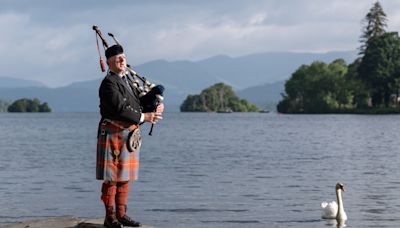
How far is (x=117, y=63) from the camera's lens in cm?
1174

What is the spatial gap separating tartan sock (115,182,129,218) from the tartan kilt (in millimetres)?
253

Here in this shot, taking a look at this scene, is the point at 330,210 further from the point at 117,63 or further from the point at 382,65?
the point at 382,65

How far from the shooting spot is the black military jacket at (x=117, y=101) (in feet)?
37.7

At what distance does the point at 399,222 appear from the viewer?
65.5ft

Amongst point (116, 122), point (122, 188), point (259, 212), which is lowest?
point (259, 212)

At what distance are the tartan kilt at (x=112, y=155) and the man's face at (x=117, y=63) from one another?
0.86 m

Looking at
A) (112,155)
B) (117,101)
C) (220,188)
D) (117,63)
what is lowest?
(220,188)

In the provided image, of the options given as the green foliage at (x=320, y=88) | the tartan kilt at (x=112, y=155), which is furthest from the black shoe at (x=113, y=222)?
the green foliage at (x=320, y=88)

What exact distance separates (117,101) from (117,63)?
65 centimetres

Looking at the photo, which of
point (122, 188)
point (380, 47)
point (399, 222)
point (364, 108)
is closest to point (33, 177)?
point (399, 222)

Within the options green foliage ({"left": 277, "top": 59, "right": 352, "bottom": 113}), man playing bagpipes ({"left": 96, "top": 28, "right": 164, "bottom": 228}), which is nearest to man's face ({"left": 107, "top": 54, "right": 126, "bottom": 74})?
man playing bagpipes ({"left": 96, "top": 28, "right": 164, "bottom": 228})

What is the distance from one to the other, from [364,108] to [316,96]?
1495cm

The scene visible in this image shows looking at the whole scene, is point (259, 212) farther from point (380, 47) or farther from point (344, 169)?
point (380, 47)

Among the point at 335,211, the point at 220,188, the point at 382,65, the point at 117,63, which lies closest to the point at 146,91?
the point at 117,63
